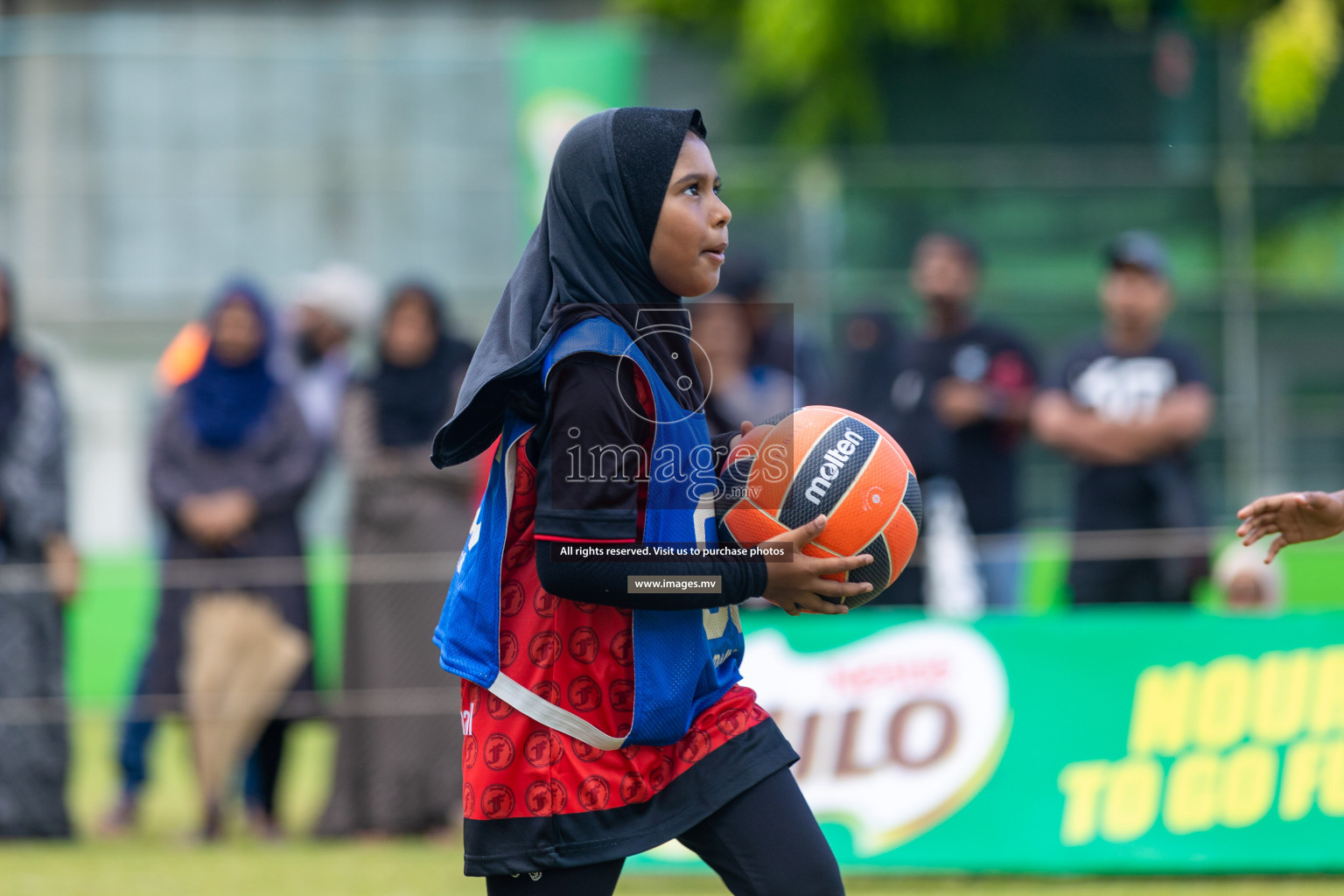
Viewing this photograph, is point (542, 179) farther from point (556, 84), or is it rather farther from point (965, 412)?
point (965, 412)

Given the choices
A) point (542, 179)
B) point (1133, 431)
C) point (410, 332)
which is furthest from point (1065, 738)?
Answer: point (542, 179)

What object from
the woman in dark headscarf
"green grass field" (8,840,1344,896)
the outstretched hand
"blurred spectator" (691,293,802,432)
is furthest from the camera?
the woman in dark headscarf

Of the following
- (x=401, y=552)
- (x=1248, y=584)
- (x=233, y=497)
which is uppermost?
(x=233, y=497)

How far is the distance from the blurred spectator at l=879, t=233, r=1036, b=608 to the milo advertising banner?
1545 mm

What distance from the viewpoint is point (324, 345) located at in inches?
356

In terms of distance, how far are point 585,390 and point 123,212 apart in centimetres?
1345

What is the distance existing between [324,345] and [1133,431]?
173 inches

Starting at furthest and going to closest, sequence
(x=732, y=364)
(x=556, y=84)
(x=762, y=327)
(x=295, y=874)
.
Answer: (x=556, y=84) → (x=762, y=327) → (x=732, y=364) → (x=295, y=874)

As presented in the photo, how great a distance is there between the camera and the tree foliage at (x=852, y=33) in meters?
14.4

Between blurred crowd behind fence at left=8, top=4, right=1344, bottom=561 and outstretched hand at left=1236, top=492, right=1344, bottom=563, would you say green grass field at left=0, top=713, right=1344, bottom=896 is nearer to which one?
outstretched hand at left=1236, top=492, right=1344, bottom=563

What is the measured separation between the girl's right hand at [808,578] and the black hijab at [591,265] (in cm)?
33

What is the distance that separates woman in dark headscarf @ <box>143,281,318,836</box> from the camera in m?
7.62

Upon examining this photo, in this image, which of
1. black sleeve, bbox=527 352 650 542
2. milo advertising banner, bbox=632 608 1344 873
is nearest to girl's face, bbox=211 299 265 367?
milo advertising banner, bbox=632 608 1344 873

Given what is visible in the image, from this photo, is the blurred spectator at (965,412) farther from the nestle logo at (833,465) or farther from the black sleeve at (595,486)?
the black sleeve at (595,486)
